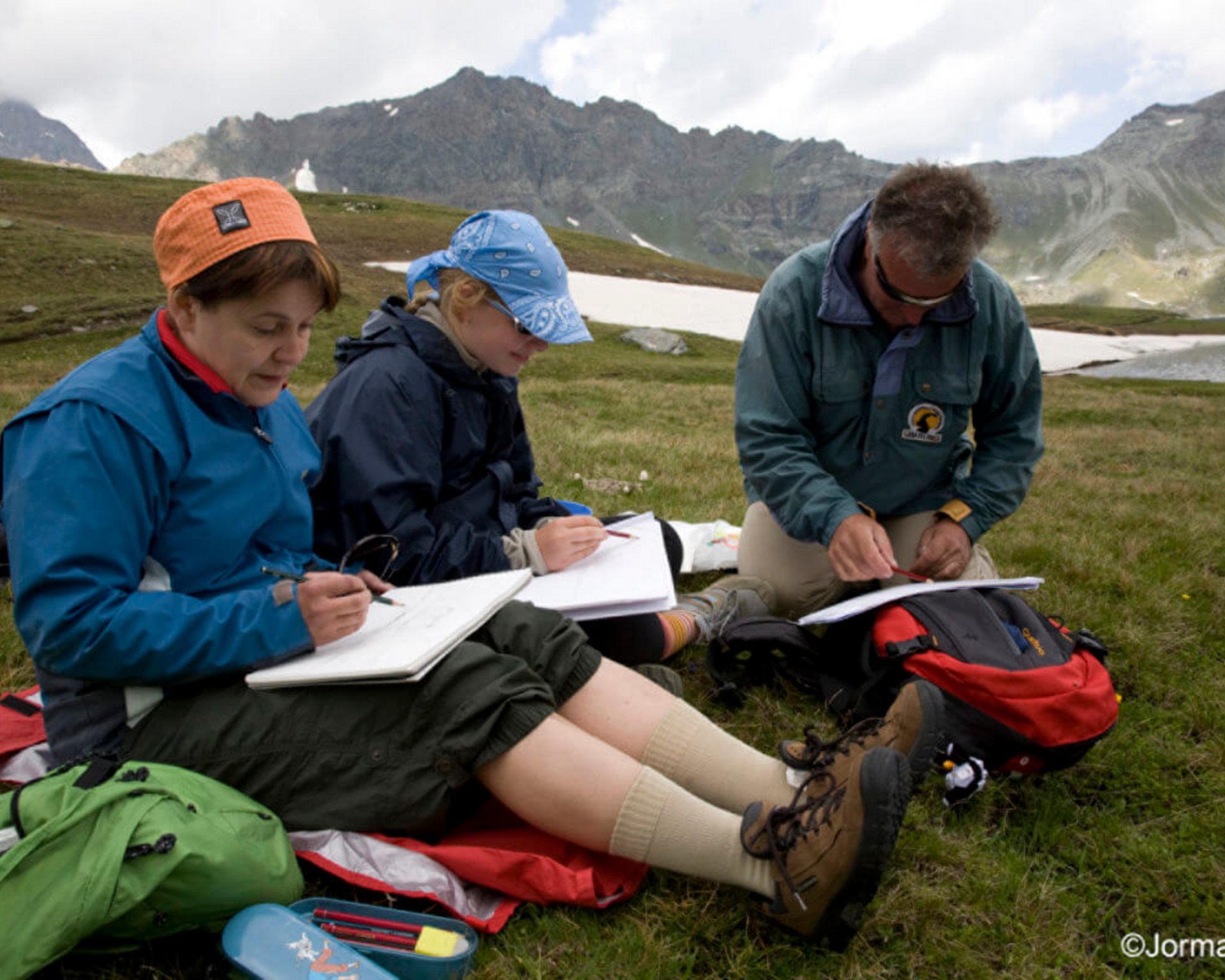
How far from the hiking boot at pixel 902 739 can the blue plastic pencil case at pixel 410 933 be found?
1.12m

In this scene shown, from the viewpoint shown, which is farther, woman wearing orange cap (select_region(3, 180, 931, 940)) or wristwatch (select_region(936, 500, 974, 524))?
wristwatch (select_region(936, 500, 974, 524))

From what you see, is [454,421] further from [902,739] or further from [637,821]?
[902,739]

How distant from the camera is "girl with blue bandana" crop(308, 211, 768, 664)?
3.11 metres

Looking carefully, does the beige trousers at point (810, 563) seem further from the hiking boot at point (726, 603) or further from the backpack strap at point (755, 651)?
the backpack strap at point (755, 651)

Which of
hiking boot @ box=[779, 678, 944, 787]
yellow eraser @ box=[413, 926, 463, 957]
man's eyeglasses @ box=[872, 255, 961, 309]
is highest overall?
man's eyeglasses @ box=[872, 255, 961, 309]

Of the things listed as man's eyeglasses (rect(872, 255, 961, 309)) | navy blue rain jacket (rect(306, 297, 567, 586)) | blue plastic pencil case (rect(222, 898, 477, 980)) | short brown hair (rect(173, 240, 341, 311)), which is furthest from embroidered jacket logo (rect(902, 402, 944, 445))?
blue plastic pencil case (rect(222, 898, 477, 980))

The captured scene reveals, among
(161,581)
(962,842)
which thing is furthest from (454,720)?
(962,842)

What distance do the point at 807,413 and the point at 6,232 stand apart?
1358 inches

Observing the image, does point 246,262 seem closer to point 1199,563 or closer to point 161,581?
point 161,581

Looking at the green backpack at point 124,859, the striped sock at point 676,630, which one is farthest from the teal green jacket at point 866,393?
the green backpack at point 124,859

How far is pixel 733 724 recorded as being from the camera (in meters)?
3.32

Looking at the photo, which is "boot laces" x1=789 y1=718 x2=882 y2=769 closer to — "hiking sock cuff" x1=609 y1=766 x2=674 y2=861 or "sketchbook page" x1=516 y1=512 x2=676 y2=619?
"hiking sock cuff" x1=609 y1=766 x2=674 y2=861

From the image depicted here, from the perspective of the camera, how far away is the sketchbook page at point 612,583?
10.1ft

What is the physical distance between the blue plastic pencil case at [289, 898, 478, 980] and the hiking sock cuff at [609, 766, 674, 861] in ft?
1.51
